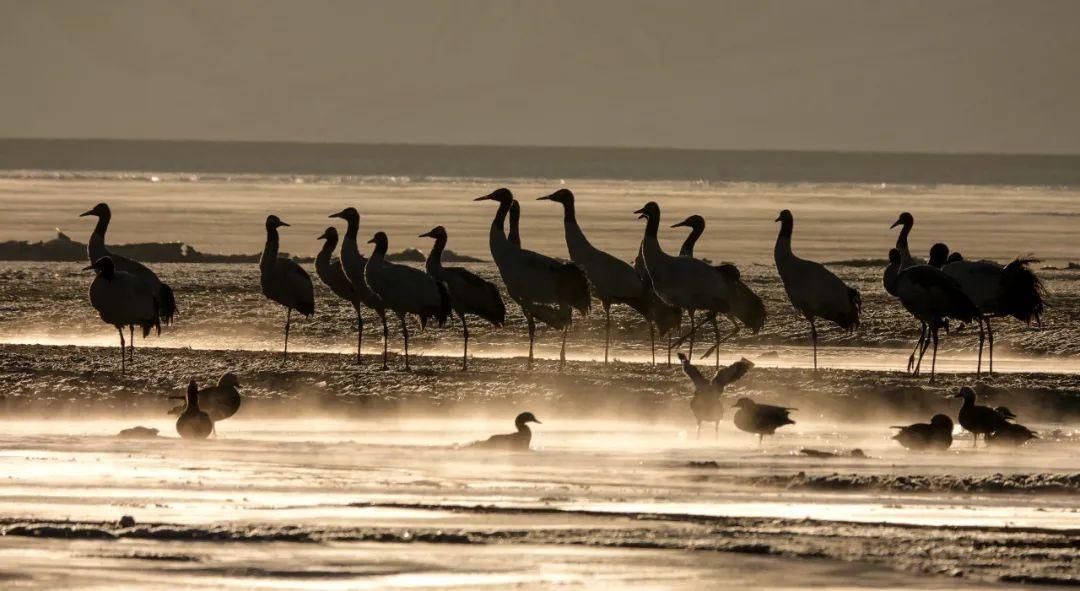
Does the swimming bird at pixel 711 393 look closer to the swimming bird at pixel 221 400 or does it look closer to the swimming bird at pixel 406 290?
the swimming bird at pixel 221 400

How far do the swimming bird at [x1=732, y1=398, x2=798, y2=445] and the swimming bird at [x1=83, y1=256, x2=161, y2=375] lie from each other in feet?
26.8

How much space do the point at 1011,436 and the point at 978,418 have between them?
1.46 feet

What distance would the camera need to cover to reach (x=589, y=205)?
8031 centimetres

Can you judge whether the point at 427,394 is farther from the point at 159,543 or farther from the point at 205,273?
the point at 205,273

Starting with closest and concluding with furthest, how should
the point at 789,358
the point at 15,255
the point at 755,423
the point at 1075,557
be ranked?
the point at 1075,557
the point at 755,423
the point at 789,358
the point at 15,255

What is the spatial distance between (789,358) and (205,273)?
13.1m

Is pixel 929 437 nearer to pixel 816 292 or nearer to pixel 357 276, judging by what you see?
pixel 816 292

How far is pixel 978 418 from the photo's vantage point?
17641 millimetres

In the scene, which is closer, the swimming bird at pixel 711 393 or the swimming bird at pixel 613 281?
the swimming bird at pixel 711 393

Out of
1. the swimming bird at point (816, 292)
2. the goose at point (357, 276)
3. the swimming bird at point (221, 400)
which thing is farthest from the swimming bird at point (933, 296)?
the swimming bird at point (221, 400)

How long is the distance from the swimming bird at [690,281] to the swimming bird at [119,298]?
19.5 feet

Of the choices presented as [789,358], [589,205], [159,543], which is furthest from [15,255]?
[589,205]

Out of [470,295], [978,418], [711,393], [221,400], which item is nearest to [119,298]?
[470,295]

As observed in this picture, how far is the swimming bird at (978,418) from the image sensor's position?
689 inches
